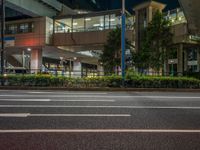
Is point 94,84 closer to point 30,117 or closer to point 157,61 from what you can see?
point 157,61

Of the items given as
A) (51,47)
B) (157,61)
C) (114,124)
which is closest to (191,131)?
(114,124)

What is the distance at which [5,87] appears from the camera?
2017 centimetres

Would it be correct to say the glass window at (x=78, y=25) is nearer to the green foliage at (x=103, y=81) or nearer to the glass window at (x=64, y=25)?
the glass window at (x=64, y=25)

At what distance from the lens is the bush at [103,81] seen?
66.4 feet

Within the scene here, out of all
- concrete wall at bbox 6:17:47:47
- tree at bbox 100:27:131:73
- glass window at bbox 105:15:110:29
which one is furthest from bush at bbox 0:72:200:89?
concrete wall at bbox 6:17:47:47

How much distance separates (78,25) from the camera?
157ft

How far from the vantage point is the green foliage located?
66.4ft

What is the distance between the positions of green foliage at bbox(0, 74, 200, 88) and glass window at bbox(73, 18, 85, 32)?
26.9 m

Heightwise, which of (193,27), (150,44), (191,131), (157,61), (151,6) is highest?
(151,6)

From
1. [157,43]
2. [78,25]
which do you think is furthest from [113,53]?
[78,25]

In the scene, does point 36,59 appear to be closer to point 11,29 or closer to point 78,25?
point 11,29

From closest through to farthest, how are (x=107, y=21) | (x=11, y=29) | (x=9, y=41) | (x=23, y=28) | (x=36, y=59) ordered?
(x=9, y=41) < (x=107, y=21) < (x=36, y=59) < (x=23, y=28) < (x=11, y=29)

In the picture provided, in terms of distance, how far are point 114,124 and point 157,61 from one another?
20.6 m

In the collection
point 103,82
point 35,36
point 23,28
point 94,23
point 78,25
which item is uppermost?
point 94,23
